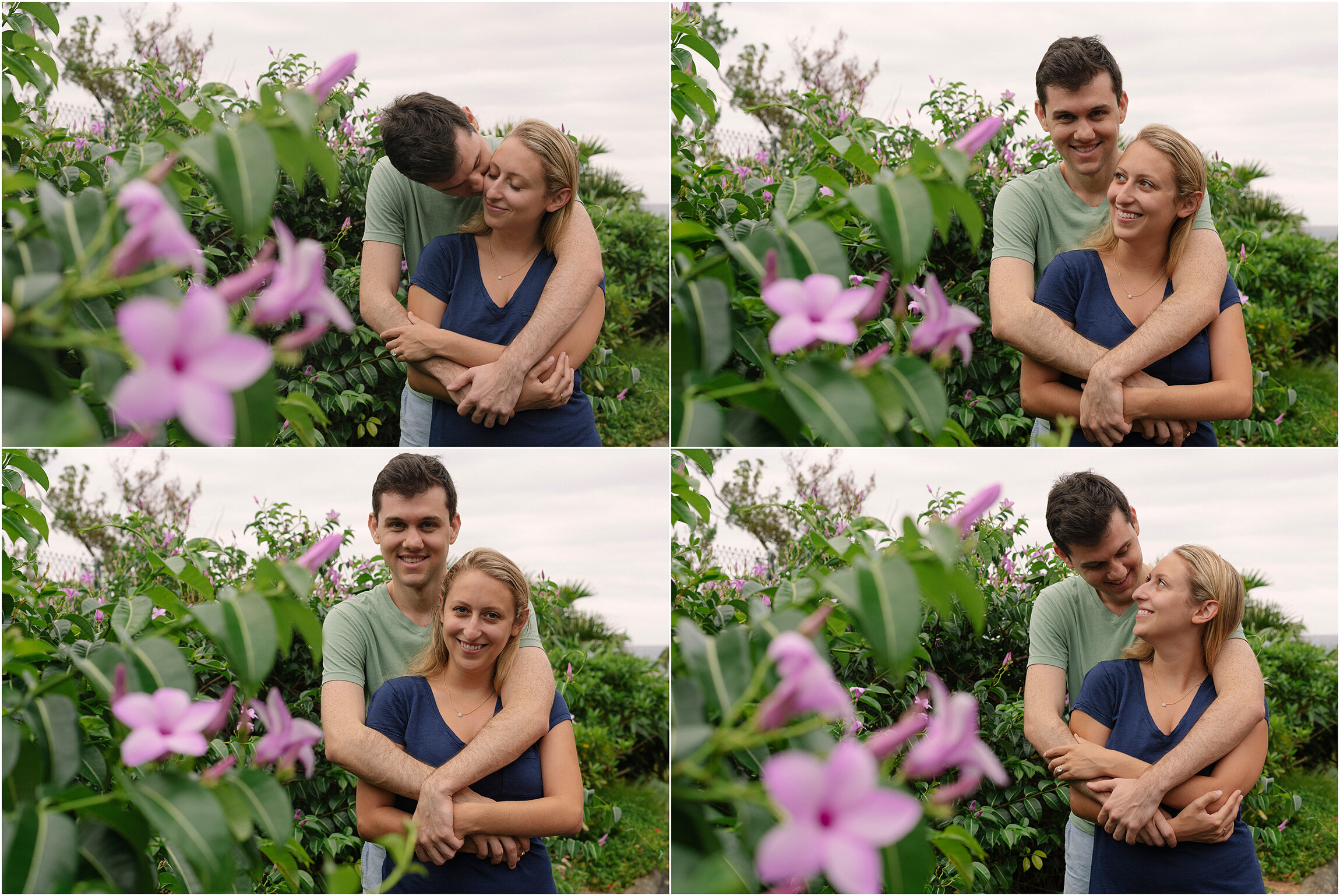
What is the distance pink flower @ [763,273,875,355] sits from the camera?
2.27ft

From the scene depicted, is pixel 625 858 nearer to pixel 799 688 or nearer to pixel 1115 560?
pixel 1115 560

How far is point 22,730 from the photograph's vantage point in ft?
3.31

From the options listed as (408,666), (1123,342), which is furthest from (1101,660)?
(408,666)

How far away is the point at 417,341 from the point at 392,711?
87 cm

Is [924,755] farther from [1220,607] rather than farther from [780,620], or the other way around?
[1220,607]

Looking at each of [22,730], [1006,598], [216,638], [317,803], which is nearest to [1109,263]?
[1006,598]

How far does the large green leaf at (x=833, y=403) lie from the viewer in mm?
804

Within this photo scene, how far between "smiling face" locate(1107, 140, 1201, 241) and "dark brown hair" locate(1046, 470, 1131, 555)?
1.98 feet

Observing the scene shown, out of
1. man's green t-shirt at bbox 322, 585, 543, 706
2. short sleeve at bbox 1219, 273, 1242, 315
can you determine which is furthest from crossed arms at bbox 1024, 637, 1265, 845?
man's green t-shirt at bbox 322, 585, 543, 706

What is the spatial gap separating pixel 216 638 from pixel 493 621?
3.90 feet

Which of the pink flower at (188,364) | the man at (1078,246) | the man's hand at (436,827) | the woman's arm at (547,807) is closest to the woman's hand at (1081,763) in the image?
the man at (1078,246)

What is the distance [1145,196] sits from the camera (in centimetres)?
208

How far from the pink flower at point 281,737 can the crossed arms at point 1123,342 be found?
1.74 metres

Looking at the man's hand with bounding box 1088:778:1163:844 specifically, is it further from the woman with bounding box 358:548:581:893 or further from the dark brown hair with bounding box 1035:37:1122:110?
the dark brown hair with bounding box 1035:37:1122:110
